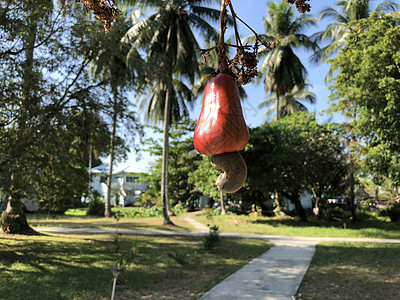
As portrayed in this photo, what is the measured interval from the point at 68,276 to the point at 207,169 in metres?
13.2

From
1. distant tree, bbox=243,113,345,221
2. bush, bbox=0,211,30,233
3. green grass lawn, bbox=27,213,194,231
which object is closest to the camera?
bush, bbox=0,211,30,233

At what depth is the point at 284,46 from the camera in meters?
24.9

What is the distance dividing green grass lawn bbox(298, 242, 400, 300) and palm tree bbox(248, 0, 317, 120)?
15541 mm

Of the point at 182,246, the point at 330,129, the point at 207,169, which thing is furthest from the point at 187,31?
the point at 182,246

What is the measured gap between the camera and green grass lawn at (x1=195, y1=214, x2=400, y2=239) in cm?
1655

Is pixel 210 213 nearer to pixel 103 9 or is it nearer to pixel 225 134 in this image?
pixel 103 9

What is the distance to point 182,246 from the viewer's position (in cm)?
1243

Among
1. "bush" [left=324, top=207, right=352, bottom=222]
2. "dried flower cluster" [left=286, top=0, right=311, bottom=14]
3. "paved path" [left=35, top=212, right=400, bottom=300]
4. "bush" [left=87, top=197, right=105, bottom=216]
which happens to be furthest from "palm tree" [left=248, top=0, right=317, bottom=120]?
"dried flower cluster" [left=286, top=0, right=311, bottom=14]

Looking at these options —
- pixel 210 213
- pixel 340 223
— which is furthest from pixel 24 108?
pixel 340 223

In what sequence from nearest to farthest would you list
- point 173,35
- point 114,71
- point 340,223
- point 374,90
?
point 114,71, point 374,90, point 173,35, point 340,223

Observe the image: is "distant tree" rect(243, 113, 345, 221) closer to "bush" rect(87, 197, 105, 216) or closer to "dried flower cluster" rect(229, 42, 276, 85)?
"bush" rect(87, 197, 105, 216)

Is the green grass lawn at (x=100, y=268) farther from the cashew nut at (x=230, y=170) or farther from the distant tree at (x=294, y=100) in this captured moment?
the distant tree at (x=294, y=100)

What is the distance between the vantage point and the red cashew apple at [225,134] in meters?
0.91

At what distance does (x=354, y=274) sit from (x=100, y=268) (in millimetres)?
6443
